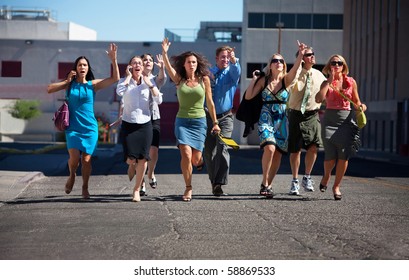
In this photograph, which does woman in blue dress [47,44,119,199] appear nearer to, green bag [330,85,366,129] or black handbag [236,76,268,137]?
black handbag [236,76,268,137]

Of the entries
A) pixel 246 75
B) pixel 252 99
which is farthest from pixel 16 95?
pixel 252 99

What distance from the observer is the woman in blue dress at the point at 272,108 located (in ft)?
42.0

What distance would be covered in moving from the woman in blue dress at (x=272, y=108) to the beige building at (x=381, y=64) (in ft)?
86.3

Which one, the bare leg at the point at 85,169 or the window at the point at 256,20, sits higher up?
the window at the point at 256,20

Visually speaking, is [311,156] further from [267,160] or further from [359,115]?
[359,115]

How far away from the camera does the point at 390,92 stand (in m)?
47.5

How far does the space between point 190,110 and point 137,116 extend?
2.17 ft

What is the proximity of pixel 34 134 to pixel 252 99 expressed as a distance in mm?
48560

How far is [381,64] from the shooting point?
50531 millimetres

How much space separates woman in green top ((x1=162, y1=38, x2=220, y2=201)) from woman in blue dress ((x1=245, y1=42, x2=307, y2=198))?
73cm

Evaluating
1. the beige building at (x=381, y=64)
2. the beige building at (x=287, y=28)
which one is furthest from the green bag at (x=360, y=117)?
the beige building at (x=287, y=28)

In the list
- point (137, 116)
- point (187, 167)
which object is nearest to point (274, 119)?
point (187, 167)

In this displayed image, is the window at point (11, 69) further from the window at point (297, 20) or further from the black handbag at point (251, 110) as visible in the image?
the black handbag at point (251, 110)
